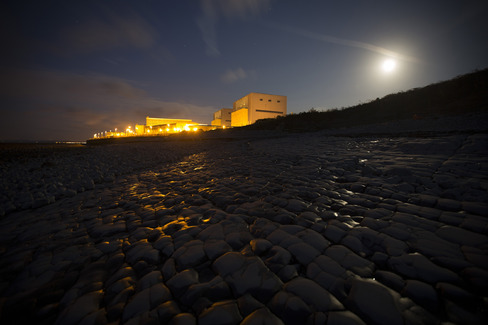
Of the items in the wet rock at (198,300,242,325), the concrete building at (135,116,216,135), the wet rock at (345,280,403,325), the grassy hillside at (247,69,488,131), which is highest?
the concrete building at (135,116,216,135)

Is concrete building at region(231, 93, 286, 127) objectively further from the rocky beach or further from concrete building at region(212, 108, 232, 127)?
the rocky beach

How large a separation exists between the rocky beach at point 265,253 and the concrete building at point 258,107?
3973 centimetres

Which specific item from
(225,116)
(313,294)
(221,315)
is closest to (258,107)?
(225,116)

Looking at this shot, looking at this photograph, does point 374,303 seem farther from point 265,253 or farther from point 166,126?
point 166,126

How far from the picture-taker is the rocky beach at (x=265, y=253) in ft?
3.24

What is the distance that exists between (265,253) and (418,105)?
43.8ft

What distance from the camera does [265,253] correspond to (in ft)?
4.61

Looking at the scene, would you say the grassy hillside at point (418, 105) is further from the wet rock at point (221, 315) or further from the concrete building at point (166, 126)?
the concrete building at point (166, 126)

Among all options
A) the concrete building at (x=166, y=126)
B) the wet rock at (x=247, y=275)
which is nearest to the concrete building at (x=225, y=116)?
the concrete building at (x=166, y=126)

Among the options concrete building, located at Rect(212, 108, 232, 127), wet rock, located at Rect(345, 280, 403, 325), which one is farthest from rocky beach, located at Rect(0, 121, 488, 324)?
concrete building, located at Rect(212, 108, 232, 127)

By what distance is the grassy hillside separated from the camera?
8484 millimetres

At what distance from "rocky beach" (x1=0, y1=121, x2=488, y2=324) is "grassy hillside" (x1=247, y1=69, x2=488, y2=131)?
27.5 feet

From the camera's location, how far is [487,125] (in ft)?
17.5

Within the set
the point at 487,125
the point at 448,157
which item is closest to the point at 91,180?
the point at 448,157
